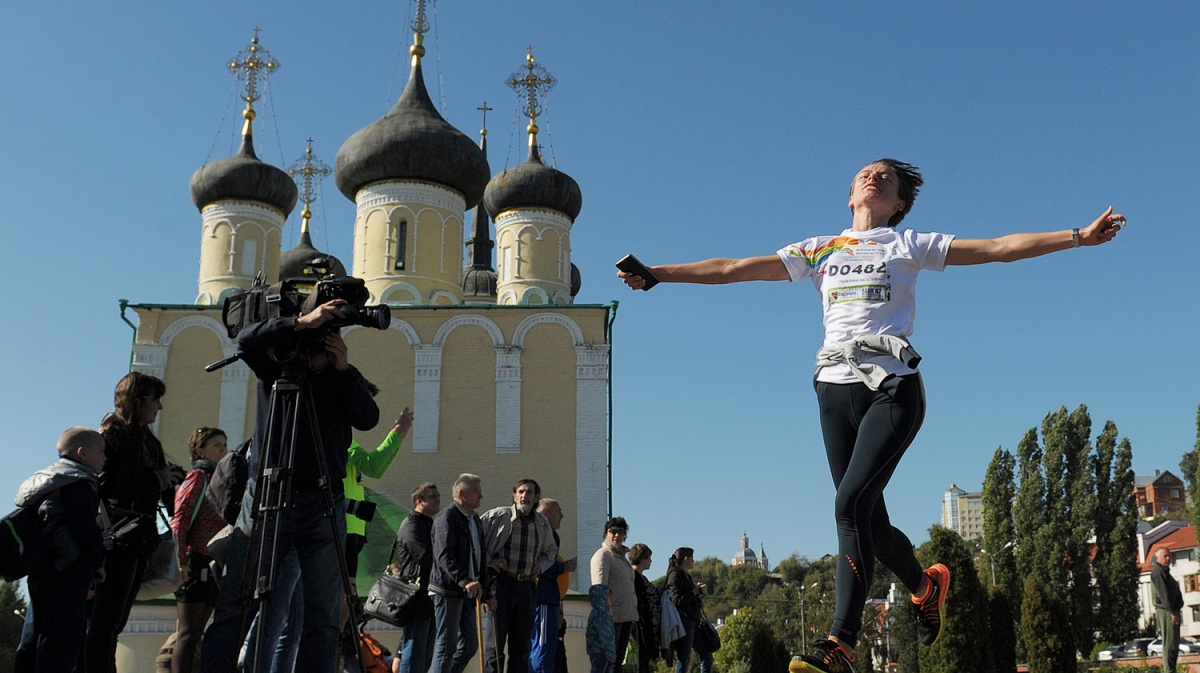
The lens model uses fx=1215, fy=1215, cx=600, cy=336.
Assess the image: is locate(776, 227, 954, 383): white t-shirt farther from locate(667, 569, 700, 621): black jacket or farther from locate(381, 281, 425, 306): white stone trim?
locate(381, 281, 425, 306): white stone trim

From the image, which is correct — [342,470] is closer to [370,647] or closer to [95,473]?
[95,473]

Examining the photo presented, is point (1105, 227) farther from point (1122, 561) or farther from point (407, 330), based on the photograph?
point (1122, 561)

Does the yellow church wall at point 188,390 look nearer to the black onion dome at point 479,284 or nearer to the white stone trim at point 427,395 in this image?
the white stone trim at point 427,395

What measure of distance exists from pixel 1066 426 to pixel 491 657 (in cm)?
4581

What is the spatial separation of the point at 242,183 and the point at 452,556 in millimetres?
27758

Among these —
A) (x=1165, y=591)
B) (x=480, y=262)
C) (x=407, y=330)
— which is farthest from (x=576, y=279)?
(x=1165, y=591)

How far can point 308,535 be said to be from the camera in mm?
5211

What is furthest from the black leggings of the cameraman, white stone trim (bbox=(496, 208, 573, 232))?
white stone trim (bbox=(496, 208, 573, 232))

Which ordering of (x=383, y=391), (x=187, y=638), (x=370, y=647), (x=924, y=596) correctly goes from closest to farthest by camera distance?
1. (x=924, y=596)
2. (x=187, y=638)
3. (x=370, y=647)
4. (x=383, y=391)

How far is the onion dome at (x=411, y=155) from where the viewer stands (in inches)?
1305

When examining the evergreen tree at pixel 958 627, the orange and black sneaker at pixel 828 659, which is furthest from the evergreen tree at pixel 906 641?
the orange and black sneaker at pixel 828 659

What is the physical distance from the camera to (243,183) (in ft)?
111

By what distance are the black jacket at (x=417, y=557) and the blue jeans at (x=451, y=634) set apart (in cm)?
9

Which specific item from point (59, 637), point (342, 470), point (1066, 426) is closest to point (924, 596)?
point (342, 470)
